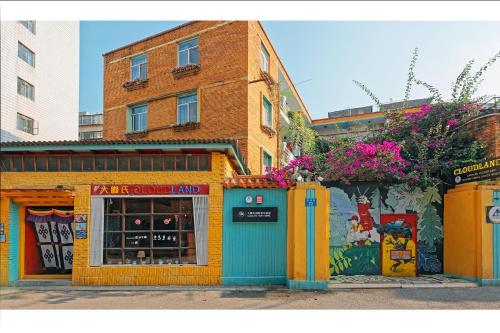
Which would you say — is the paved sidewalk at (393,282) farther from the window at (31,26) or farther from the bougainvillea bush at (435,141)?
the window at (31,26)

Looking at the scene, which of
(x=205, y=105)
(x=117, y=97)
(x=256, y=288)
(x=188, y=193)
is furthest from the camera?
(x=117, y=97)

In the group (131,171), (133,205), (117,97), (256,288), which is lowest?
(256,288)

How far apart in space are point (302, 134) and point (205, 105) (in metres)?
5.61

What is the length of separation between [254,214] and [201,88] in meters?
7.75

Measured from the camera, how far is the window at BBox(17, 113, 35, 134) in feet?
66.4

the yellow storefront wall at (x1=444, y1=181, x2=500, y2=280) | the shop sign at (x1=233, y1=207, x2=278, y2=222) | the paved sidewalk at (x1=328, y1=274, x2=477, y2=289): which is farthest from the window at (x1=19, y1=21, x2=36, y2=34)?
the yellow storefront wall at (x1=444, y1=181, x2=500, y2=280)

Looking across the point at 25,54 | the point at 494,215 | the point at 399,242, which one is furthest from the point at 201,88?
the point at 25,54

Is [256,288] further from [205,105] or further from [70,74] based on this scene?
[70,74]

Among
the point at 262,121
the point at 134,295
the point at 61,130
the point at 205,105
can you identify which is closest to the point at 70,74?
the point at 61,130

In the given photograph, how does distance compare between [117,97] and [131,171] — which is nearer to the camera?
[131,171]

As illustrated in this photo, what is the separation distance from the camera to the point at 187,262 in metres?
8.77

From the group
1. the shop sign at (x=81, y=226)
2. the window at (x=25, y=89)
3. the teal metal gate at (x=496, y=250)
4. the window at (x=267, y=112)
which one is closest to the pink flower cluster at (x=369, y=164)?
the teal metal gate at (x=496, y=250)

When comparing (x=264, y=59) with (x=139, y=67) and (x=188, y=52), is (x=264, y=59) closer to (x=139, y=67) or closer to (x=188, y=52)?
(x=188, y=52)

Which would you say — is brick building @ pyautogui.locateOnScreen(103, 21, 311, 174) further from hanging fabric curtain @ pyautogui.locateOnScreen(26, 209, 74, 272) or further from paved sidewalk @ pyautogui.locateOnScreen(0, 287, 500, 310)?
A: paved sidewalk @ pyautogui.locateOnScreen(0, 287, 500, 310)
